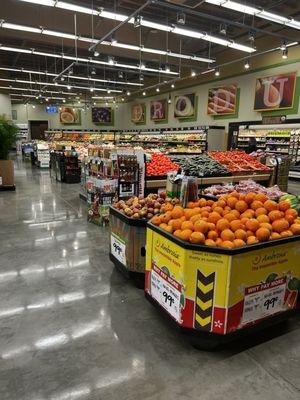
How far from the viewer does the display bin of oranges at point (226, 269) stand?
7.22 ft

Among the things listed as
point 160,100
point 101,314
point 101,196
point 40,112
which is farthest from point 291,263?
point 40,112

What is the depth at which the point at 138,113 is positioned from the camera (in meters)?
24.8

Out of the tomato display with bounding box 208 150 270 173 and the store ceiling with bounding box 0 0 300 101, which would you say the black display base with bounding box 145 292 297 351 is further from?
the store ceiling with bounding box 0 0 300 101

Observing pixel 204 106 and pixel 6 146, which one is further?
pixel 204 106

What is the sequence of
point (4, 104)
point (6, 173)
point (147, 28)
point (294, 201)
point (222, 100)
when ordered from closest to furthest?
point (294, 201)
point (6, 173)
point (147, 28)
point (222, 100)
point (4, 104)

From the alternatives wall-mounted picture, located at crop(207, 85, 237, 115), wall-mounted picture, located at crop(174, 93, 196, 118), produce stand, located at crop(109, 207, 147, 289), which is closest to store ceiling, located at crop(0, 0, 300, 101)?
wall-mounted picture, located at crop(207, 85, 237, 115)

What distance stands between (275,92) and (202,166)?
352 inches

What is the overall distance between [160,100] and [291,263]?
2103 cm

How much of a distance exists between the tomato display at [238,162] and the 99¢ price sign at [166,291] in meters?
5.01

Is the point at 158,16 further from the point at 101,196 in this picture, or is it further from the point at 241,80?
the point at 101,196

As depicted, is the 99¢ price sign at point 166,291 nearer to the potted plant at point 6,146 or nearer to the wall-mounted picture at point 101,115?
the potted plant at point 6,146

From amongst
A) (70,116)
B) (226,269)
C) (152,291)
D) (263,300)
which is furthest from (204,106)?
(226,269)

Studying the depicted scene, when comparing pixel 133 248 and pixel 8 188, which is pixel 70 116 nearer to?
pixel 8 188

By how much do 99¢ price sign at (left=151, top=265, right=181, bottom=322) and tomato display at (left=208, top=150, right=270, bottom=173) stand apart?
5.01 metres
